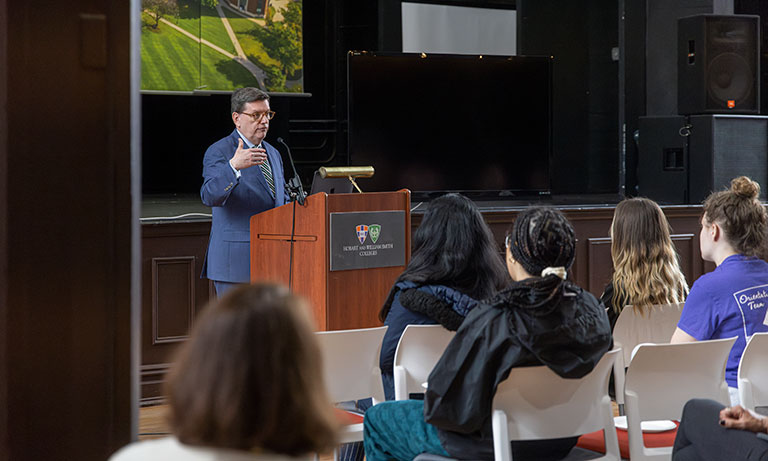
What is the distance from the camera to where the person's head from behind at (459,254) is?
286 centimetres

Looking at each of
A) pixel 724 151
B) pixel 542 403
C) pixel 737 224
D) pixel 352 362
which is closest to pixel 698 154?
pixel 724 151

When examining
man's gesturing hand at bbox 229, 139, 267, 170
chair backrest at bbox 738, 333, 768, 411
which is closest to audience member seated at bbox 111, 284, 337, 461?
chair backrest at bbox 738, 333, 768, 411

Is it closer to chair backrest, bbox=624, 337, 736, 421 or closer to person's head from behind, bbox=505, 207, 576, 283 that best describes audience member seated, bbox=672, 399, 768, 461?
chair backrest, bbox=624, 337, 736, 421

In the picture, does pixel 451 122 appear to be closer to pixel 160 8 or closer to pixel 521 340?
pixel 160 8

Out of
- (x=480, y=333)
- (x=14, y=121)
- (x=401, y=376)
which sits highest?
(x=14, y=121)

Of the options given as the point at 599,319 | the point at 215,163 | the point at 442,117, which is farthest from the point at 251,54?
the point at 599,319

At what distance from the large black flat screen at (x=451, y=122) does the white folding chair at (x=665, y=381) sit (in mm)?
3726

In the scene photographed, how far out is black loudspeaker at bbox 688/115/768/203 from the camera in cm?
631

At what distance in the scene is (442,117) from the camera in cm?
640

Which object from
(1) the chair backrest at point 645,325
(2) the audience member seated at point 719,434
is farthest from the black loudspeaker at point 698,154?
(2) the audience member seated at point 719,434

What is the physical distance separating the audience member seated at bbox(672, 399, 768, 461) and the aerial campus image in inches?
174

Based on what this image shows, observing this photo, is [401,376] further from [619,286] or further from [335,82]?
[335,82]

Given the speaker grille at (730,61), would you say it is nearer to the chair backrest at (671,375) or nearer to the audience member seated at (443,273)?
the audience member seated at (443,273)

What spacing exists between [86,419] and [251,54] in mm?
4760
